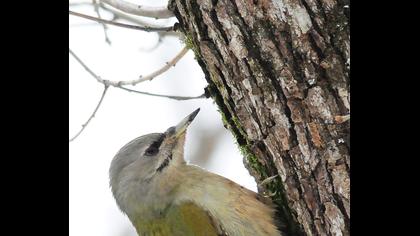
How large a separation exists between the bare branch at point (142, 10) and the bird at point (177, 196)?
0.78m

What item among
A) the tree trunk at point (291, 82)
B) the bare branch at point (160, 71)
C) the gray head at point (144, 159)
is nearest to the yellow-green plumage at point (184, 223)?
the gray head at point (144, 159)

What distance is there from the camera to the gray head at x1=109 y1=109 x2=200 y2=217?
3.93 meters

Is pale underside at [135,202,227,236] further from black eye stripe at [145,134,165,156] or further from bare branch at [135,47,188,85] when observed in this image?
bare branch at [135,47,188,85]

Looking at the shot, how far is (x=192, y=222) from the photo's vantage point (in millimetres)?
3490

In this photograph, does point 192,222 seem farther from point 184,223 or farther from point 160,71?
point 160,71

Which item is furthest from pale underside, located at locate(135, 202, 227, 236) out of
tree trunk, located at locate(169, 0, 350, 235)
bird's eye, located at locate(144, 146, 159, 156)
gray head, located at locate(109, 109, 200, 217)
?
tree trunk, located at locate(169, 0, 350, 235)

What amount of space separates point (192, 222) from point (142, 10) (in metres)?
1.36

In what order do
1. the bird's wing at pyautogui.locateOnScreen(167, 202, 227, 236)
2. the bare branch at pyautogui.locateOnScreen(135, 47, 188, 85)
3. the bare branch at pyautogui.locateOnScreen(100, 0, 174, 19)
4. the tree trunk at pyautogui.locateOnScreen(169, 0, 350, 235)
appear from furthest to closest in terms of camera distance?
1. the bare branch at pyautogui.locateOnScreen(135, 47, 188, 85)
2. the bird's wing at pyautogui.locateOnScreen(167, 202, 227, 236)
3. the bare branch at pyautogui.locateOnScreen(100, 0, 174, 19)
4. the tree trunk at pyautogui.locateOnScreen(169, 0, 350, 235)

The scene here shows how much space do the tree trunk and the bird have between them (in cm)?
54

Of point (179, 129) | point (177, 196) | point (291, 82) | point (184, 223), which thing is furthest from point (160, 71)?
point (291, 82)

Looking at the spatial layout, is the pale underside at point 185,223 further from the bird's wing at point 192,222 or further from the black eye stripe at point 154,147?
the black eye stripe at point 154,147
